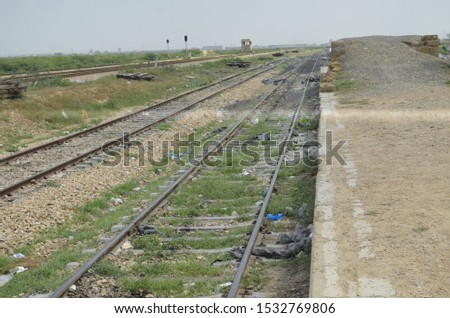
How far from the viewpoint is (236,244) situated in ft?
25.1

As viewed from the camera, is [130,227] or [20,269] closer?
[20,269]

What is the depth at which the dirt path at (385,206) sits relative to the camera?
18.4 feet

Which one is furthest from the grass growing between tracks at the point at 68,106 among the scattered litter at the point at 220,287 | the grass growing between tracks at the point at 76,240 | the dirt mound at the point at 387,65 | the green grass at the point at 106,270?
the scattered litter at the point at 220,287

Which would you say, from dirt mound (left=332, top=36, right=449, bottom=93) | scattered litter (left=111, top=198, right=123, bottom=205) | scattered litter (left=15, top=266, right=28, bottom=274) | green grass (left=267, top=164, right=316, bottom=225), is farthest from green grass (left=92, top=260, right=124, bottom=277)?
dirt mound (left=332, top=36, right=449, bottom=93)

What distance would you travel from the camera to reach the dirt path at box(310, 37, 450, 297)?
5.60 metres

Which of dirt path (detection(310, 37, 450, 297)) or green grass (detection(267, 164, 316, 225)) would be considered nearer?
dirt path (detection(310, 37, 450, 297))

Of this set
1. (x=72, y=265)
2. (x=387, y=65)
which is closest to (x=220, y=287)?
(x=72, y=265)

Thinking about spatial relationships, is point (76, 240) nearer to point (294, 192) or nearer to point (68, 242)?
point (68, 242)

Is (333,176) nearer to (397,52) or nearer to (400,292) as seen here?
(400,292)

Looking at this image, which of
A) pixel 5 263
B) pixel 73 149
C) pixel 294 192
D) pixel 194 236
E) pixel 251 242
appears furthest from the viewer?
pixel 73 149

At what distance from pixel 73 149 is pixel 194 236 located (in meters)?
7.62

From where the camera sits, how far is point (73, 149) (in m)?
14.8

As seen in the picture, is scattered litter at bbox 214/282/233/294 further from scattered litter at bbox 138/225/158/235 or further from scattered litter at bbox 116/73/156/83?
scattered litter at bbox 116/73/156/83

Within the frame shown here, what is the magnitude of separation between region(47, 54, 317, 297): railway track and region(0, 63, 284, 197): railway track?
2550mm
